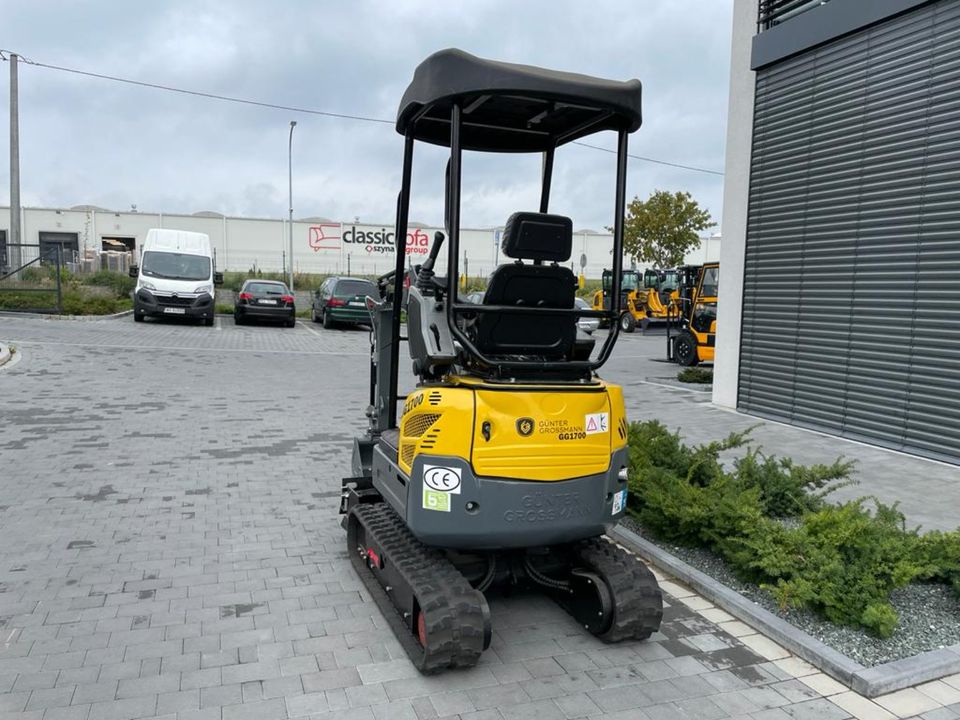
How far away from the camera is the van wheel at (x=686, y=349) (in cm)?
1673

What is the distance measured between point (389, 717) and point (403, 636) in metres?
0.61

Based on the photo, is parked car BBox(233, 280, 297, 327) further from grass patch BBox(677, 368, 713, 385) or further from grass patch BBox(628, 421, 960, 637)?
grass patch BBox(628, 421, 960, 637)

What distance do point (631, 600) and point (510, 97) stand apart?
2657 millimetres

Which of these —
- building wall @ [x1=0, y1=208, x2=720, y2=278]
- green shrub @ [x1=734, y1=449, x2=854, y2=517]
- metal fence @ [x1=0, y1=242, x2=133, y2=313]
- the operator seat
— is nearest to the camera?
the operator seat

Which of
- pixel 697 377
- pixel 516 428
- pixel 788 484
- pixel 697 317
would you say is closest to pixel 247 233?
pixel 697 317

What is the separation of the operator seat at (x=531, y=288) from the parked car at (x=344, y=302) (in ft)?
63.7

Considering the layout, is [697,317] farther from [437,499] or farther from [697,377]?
[437,499]

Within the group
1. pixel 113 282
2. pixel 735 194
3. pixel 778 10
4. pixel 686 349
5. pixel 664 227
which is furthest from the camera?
pixel 664 227

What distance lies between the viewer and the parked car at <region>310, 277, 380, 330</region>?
77.2 ft

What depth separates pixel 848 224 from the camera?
29.2 ft

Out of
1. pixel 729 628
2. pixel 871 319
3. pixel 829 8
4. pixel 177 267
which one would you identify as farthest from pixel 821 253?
pixel 177 267

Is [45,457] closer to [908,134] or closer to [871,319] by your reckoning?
[871,319]

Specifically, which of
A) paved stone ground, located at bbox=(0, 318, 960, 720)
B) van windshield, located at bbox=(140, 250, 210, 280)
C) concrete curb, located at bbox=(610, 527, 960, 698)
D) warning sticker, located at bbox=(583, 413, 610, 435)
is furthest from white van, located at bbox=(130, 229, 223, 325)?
warning sticker, located at bbox=(583, 413, 610, 435)

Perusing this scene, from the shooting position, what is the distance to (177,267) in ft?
68.2
